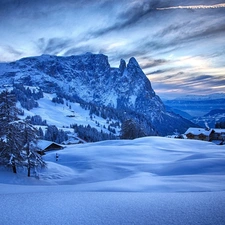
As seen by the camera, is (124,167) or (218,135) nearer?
(124,167)

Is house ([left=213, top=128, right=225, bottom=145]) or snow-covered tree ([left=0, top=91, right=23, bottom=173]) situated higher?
snow-covered tree ([left=0, top=91, right=23, bottom=173])

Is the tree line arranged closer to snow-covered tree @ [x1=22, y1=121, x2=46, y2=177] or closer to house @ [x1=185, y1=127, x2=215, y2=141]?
snow-covered tree @ [x1=22, y1=121, x2=46, y2=177]

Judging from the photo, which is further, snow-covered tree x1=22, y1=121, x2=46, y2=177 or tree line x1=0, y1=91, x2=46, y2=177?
snow-covered tree x1=22, y1=121, x2=46, y2=177

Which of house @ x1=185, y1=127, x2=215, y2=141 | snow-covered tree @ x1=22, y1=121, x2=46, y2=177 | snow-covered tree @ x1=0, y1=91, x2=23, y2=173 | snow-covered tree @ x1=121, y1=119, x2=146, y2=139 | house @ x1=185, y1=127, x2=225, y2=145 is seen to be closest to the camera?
snow-covered tree @ x1=0, y1=91, x2=23, y2=173

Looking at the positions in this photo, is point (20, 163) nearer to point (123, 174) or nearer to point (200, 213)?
point (123, 174)

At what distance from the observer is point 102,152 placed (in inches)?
1010

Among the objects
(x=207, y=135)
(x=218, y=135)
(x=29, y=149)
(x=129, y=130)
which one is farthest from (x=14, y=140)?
(x=218, y=135)

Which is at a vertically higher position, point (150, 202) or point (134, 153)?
point (150, 202)

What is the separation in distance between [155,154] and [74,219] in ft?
68.0

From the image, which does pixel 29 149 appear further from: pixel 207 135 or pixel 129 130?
pixel 207 135

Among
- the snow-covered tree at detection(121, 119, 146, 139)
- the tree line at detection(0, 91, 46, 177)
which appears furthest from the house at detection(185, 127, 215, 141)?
the tree line at detection(0, 91, 46, 177)

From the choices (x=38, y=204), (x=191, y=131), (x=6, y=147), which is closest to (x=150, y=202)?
(x=38, y=204)

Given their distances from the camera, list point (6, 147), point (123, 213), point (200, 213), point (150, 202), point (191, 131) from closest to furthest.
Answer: point (200, 213) → point (123, 213) → point (150, 202) → point (6, 147) → point (191, 131)

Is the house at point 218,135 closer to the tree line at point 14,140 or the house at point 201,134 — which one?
the house at point 201,134
